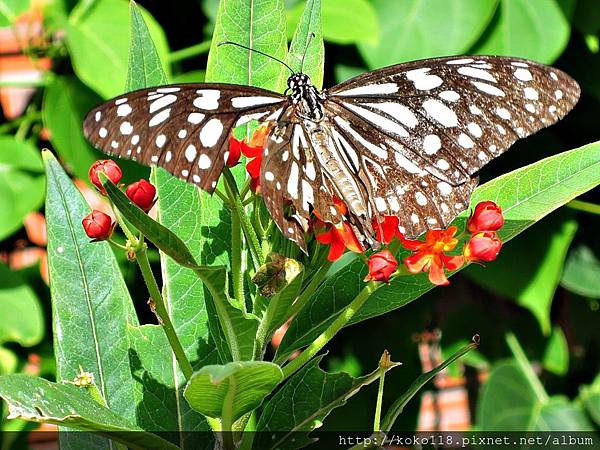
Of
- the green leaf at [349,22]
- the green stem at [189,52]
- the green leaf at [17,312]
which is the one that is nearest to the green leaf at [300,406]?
the green leaf at [17,312]

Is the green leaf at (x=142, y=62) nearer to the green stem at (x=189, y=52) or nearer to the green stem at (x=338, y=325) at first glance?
the green stem at (x=338, y=325)

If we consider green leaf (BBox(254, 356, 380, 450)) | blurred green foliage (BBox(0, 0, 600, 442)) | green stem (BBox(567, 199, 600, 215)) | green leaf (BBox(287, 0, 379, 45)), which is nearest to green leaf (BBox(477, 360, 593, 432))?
blurred green foliage (BBox(0, 0, 600, 442))

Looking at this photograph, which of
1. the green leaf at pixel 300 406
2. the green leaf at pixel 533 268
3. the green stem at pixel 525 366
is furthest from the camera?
the green stem at pixel 525 366

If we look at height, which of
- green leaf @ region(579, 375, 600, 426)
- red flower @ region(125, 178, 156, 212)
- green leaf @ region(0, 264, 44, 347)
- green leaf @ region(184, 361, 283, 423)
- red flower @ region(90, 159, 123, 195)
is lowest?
green leaf @ region(579, 375, 600, 426)

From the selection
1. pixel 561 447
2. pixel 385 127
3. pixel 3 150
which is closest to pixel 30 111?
pixel 3 150

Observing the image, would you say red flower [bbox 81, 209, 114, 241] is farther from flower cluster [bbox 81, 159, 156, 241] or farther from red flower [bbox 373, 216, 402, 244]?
red flower [bbox 373, 216, 402, 244]

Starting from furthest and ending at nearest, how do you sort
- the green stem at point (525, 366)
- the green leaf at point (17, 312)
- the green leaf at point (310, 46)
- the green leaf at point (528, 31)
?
1. the green stem at point (525, 366)
2. the green leaf at point (528, 31)
3. the green leaf at point (17, 312)
4. the green leaf at point (310, 46)

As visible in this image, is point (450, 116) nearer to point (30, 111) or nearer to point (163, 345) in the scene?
point (163, 345)
